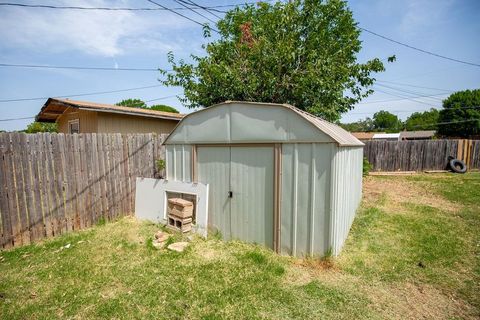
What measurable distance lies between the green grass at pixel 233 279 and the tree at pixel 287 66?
549cm

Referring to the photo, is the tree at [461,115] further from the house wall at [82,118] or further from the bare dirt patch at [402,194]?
the house wall at [82,118]

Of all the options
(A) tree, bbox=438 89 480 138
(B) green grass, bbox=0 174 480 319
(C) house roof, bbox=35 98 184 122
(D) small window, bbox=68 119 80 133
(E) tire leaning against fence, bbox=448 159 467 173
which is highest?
(A) tree, bbox=438 89 480 138

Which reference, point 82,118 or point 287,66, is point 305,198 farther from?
point 82,118

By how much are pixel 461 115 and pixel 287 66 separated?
159 feet

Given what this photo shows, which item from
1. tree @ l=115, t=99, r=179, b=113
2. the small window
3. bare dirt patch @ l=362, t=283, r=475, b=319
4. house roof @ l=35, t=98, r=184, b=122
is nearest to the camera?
bare dirt patch @ l=362, t=283, r=475, b=319

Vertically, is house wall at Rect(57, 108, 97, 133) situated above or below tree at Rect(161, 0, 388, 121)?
below

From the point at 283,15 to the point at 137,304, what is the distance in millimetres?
9545

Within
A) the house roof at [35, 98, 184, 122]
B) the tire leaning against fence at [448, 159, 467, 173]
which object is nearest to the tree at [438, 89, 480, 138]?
the tire leaning against fence at [448, 159, 467, 173]

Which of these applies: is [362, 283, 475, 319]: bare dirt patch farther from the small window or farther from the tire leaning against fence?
the tire leaning against fence

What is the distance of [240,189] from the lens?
17.3ft

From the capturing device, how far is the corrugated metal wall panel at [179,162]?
604cm

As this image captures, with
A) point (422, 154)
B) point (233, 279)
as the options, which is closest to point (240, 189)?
point (233, 279)

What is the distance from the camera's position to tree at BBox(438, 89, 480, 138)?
40.9 meters

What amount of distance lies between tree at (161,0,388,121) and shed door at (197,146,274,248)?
4.44m
